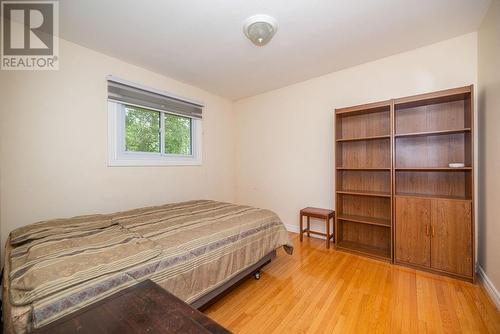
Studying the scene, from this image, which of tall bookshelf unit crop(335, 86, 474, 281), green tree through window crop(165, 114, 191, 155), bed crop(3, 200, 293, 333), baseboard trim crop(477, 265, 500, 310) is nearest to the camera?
bed crop(3, 200, 293, 333)

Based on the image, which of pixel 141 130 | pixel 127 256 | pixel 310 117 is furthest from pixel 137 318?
pixel 310 117

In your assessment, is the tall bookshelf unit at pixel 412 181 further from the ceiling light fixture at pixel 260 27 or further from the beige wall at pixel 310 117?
the ceiling light fixture at pixel 260 27

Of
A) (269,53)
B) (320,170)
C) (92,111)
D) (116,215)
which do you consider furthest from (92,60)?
(320,170)

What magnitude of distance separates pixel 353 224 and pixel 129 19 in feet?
11.2

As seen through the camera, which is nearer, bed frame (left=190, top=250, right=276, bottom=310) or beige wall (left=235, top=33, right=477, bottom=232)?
bed frame (left=190, top=250, right=276, bottom=310)

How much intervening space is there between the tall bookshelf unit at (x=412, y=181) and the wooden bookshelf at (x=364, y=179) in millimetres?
11

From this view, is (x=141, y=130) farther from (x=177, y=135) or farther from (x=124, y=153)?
(x=177, y=135)

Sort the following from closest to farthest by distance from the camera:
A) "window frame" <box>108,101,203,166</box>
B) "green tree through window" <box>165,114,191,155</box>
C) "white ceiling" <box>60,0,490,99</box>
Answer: "white ceiling" <box>60,0,490,99</box> → "window frame" <box>108,101,203,166</box> → "green tree through window" <box>165,114,191,155</box>

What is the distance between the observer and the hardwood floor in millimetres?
1434

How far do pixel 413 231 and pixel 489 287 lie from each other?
62 centimetres

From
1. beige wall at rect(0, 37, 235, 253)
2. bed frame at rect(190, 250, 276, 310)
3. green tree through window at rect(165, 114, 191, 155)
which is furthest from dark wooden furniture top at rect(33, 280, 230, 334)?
green tree through window at rect(165, 114, 191, 155)

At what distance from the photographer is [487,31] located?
1.84m

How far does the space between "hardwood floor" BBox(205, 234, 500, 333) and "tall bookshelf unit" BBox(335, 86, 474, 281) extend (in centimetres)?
27

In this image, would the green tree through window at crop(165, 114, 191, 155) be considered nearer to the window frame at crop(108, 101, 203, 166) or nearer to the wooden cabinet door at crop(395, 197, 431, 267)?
the window frame at crop(108, 101, 203, 166)
